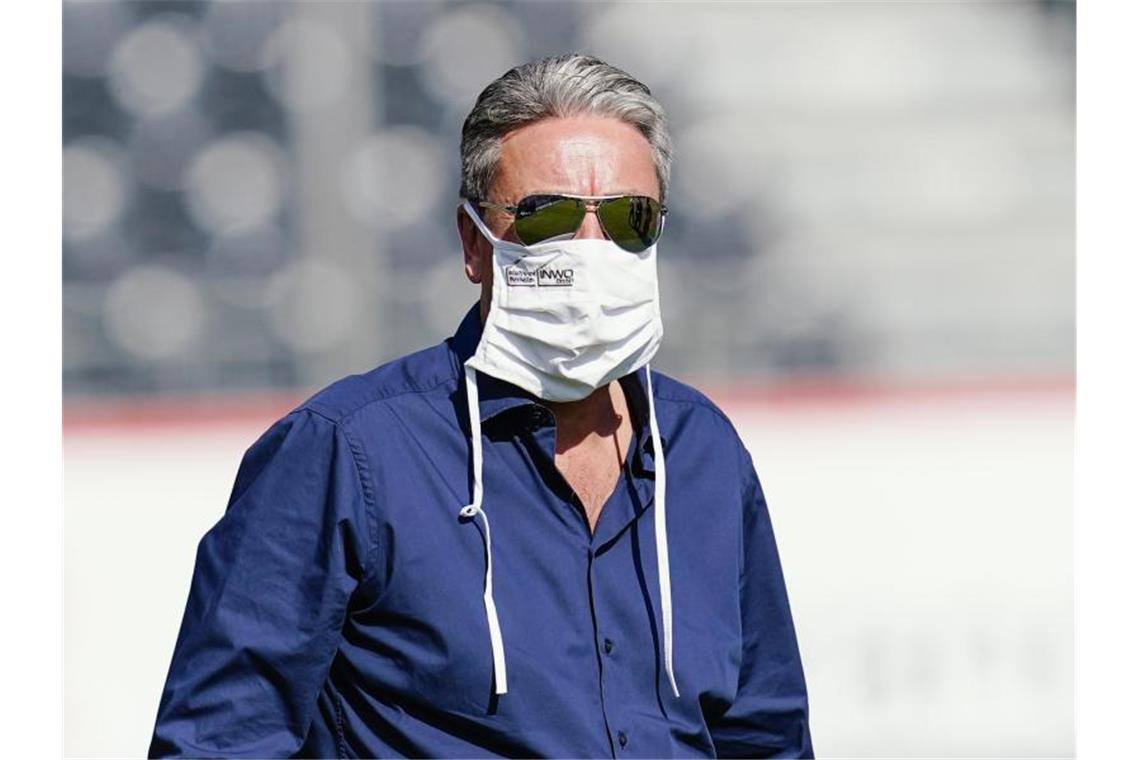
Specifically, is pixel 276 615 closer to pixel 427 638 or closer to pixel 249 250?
pixel 427 638

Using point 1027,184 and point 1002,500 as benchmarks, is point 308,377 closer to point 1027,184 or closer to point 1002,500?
point 1002,500

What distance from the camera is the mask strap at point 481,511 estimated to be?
5.62ft

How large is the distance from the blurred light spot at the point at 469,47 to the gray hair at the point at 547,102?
3496 mm

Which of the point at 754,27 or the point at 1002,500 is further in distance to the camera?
the point at 754,27

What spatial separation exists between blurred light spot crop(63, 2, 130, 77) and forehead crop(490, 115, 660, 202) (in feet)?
12.6

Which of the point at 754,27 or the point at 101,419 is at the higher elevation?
the point at 754,27

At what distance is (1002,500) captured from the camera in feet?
15.6

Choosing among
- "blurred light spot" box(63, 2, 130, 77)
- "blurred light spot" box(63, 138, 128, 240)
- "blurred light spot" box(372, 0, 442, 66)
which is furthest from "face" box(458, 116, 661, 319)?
"blurred light spot" box(63, 2, 130, 77)

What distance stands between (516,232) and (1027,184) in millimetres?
4285

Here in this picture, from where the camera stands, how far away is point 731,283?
528 cm

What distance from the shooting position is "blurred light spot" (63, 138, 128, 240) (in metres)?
5.21

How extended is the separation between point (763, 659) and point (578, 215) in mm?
627

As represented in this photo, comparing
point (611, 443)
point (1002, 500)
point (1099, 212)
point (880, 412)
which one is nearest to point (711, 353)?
point (880, 412)

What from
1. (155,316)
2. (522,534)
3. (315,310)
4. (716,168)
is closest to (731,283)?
(716,168)
